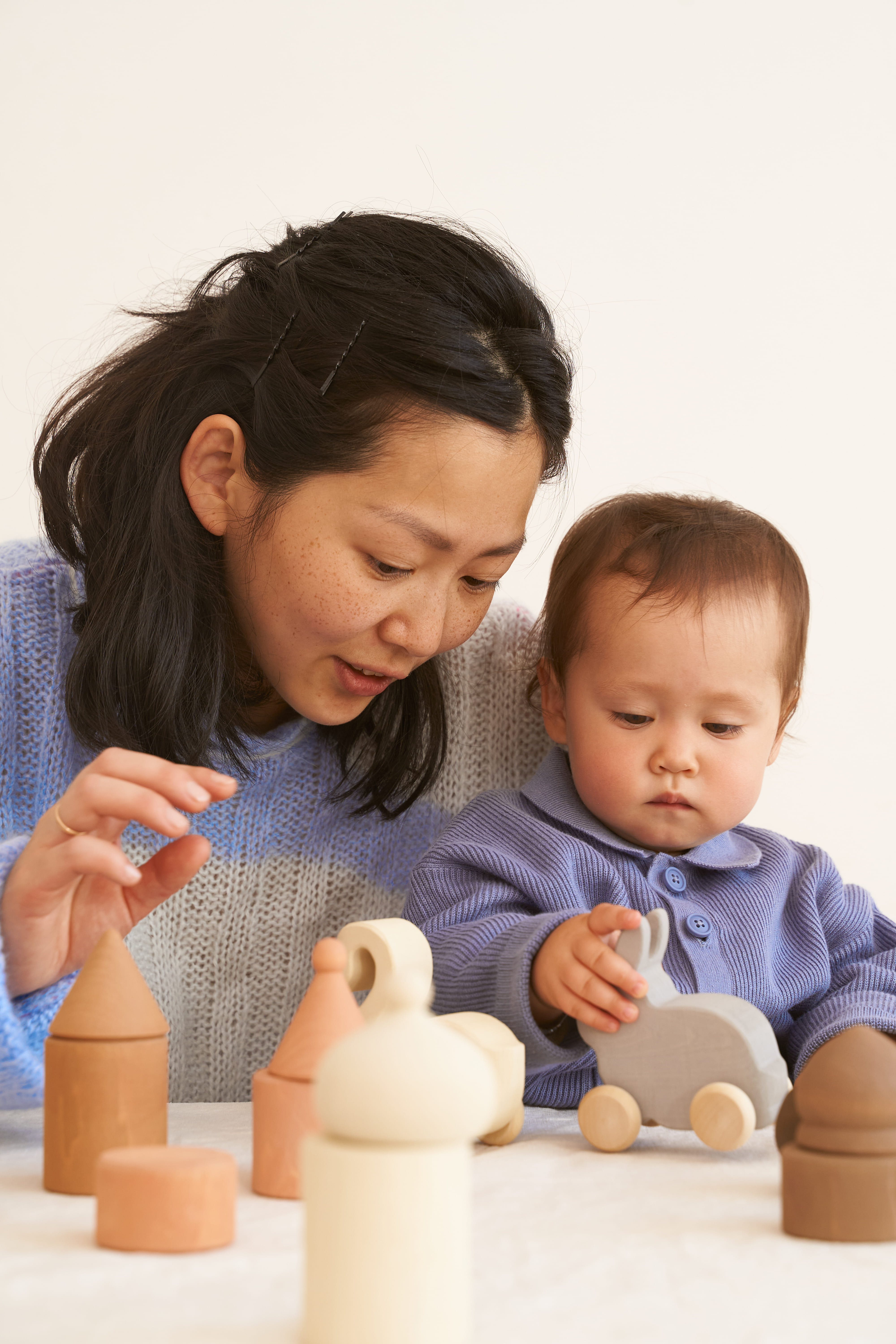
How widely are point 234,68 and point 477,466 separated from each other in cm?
131

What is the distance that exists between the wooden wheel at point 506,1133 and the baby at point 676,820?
141 millimetres

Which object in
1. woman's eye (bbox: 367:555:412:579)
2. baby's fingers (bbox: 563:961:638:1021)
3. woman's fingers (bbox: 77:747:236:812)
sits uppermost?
woman's eye (bbox: 367:555:412:579)

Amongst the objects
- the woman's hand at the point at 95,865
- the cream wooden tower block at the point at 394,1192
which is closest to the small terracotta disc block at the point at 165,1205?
the cream wooden tower block at the point at 394,1192

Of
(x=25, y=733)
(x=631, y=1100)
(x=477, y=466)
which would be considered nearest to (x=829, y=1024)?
(x=631, y=1100)

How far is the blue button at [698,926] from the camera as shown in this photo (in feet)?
3.28

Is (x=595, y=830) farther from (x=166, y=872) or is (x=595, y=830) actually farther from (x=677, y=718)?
(x=166, y=872)

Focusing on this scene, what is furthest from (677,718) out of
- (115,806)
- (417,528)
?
(115,806)

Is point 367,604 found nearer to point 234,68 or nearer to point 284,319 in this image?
point 284,319

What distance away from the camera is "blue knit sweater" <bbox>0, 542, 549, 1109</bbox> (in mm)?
1142

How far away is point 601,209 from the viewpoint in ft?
6.46

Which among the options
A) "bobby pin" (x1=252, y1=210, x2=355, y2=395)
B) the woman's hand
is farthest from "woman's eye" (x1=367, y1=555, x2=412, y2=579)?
the woman's hand

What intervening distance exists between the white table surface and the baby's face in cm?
42

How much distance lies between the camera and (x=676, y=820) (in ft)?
3.51

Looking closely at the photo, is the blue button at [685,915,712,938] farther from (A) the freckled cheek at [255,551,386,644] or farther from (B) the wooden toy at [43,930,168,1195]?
(B) the wooden toy at [43,930,168,1195]
